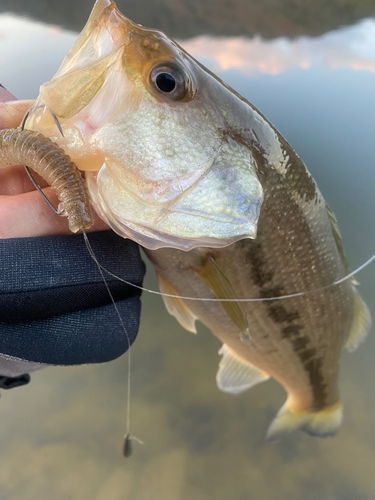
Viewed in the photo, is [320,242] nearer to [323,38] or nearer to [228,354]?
[228,354]

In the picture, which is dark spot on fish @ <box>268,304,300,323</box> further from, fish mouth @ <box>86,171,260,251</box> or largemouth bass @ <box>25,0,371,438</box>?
fish mouth @ <box>86,171,260,251</box>

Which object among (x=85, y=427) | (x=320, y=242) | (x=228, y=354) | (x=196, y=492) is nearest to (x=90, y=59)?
(x=320, y=242)

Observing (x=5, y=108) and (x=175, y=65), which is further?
(x=5, y=108)

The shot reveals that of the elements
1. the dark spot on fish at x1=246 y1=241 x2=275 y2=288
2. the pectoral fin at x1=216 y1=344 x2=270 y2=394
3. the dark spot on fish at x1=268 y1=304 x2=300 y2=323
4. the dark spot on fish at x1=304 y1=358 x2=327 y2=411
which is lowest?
the pectoral fin at x1=216 y1=344 x2=270 y2=394

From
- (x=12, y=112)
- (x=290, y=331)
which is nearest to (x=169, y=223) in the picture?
(x=12, y=112)

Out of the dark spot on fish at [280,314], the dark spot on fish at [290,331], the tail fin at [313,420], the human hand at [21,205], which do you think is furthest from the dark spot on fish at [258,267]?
the tail fin at [313,420]

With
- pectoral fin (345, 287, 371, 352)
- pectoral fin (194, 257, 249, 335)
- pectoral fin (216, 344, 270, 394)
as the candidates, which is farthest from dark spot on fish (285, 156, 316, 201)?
pectoral fin (216, 344, 270, 394)
